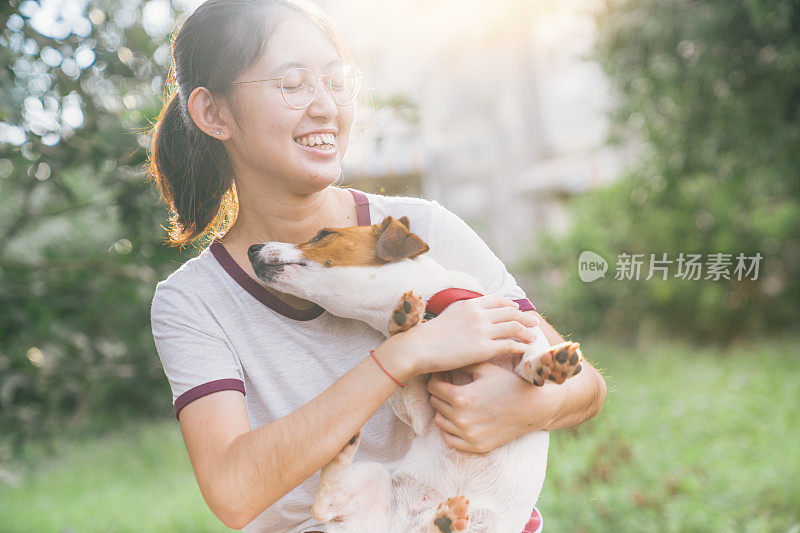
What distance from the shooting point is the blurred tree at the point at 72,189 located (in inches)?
93.9

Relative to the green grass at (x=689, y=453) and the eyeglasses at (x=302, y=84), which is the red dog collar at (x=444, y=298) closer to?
the eyeglasses at (x=302, y=84)

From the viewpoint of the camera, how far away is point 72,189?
2850 millimetres

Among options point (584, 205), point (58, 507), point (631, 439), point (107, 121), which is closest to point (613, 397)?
point (631, 439)

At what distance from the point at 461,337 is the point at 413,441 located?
35 cm

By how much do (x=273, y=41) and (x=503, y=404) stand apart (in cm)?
90

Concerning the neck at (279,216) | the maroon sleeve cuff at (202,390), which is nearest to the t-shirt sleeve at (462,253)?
the neck at (279,216)

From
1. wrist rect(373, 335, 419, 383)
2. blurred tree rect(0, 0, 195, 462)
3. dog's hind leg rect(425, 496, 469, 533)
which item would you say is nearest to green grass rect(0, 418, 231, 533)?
blurred tree rect(0, 0, 195, 462)

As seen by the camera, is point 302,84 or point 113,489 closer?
point 302,84

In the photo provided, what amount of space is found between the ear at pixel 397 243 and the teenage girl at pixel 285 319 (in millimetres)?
148

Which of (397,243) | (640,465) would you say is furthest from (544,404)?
(640,465)

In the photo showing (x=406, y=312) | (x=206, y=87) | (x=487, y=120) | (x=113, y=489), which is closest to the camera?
(x=406, y=312)

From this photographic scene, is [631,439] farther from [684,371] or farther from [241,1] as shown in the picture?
[241,1]

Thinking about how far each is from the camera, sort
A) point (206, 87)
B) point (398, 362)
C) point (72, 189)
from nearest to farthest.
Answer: point (398, 362) → point (206, 87) → point (72, 189)

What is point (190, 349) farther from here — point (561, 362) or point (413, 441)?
point (561, 362)
